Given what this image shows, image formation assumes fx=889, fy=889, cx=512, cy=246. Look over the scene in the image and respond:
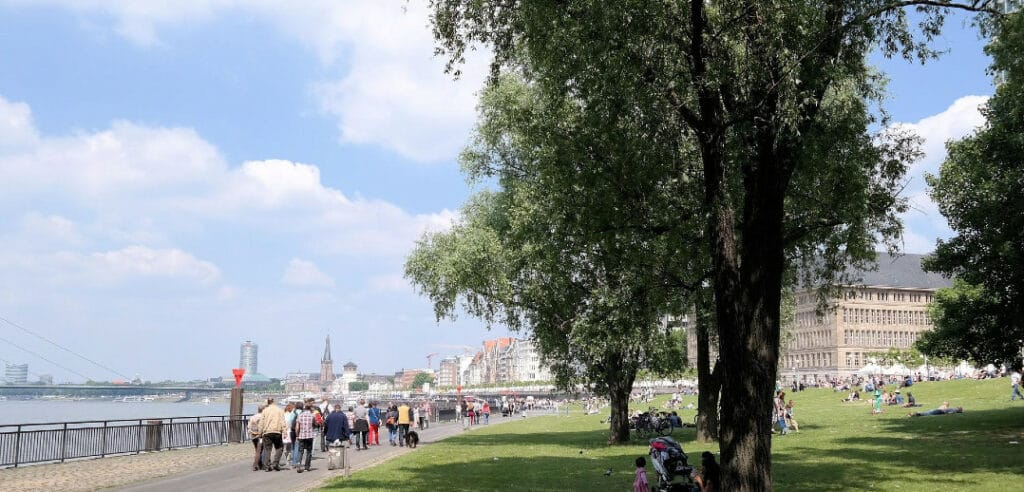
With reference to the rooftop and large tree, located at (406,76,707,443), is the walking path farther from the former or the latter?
the rooftop

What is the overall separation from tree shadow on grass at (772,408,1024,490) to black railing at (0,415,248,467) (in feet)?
62.3

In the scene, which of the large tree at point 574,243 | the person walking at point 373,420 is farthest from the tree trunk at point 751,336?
the person walking at point 373,420

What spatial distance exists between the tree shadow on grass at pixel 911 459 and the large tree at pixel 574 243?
4581mm

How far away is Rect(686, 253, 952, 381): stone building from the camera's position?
159125mm

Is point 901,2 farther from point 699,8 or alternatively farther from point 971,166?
point 971,166

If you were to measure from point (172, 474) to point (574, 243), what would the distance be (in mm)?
11407

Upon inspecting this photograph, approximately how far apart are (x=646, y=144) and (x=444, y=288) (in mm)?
20999

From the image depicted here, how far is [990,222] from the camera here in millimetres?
28641

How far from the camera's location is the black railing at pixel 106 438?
23719mm

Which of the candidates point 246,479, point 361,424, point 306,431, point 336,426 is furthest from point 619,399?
point 246,479

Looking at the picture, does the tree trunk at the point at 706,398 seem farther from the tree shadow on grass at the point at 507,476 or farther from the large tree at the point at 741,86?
the large tree at the point at 741,86

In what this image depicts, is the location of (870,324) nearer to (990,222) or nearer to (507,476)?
(990,222)

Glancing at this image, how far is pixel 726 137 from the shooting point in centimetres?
1557

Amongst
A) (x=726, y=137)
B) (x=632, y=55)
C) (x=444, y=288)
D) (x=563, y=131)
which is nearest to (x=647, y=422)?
(x=444, y=288)
